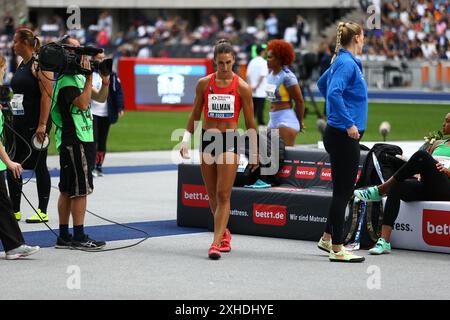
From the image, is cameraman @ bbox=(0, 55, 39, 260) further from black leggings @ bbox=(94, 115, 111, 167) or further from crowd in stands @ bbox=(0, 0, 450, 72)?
crowd in stands @ bbox=(0, 0, 450, 72)

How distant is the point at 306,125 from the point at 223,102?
15885 mm

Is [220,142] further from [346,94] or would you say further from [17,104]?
[17,104]

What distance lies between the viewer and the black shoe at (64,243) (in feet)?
30.3

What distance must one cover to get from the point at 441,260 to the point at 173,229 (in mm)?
2901

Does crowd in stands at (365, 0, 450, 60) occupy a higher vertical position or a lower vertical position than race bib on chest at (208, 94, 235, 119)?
higher

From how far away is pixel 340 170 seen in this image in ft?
28.0

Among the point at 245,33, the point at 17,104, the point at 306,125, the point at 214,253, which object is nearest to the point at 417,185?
the point at 214,253

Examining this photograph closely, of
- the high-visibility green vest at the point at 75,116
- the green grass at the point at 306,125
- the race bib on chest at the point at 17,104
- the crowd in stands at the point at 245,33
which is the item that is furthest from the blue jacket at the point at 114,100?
the crowd in stands at the point at 245,33

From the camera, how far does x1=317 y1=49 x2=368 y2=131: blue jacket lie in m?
8.39

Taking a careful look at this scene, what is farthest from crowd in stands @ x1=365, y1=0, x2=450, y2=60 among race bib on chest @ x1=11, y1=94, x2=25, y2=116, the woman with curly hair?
race bib on chest @ x1=11, y1=94, x2=25, y2=116

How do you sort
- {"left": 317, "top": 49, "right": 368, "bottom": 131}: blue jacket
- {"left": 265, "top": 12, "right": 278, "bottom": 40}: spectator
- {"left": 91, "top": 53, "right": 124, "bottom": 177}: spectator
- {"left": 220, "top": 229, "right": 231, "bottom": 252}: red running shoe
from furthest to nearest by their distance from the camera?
{"left": 265, "top": 12, "right": 278, "bottom": 40}: spectator, {"left": 91, "top": 53, "right": 124, "bottom": 177}: spectator, {"left": 220, "top": 229, "right": 231, "bottom": 252}: red running shoe, {"left": 317, "top": 49, "right": 368, "bottom": 131}: blue jacket

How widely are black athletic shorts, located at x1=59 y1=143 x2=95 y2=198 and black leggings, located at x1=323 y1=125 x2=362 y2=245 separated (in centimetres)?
206
